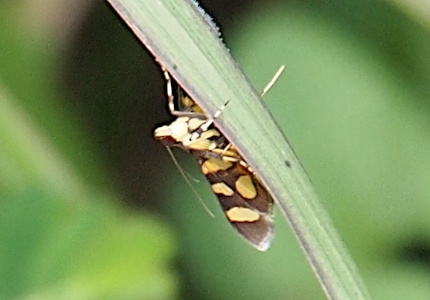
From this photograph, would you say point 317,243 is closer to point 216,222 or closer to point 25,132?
point 216,222

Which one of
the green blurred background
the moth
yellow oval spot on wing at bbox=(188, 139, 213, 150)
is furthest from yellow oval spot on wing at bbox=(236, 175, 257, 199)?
the green blurred background

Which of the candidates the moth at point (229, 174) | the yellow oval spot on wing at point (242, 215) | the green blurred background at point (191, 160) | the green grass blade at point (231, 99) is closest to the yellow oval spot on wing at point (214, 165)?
the moth at point (229, 174)

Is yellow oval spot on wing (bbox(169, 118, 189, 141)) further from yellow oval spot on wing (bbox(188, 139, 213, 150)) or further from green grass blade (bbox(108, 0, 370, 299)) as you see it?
green grass blade (bbox(108, 0, 370, 299))

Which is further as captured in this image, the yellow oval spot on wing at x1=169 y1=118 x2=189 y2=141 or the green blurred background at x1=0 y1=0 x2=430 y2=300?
the green blurred background at x1=0 y1=0 x2=430 y2=300

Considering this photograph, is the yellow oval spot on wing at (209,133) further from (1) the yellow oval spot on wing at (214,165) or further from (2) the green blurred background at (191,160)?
(2) the green blurred background at (191,160)

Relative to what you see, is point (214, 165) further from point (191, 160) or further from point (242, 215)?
point (191, 160)
